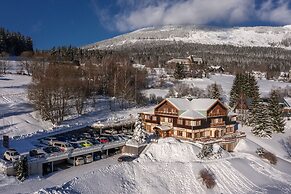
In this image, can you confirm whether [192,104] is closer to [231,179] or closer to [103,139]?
[103,139]

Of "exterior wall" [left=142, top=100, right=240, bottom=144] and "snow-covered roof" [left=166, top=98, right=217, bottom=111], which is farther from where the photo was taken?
"snow-covered roof" [left=166, top=98, right=217, bottom=111]

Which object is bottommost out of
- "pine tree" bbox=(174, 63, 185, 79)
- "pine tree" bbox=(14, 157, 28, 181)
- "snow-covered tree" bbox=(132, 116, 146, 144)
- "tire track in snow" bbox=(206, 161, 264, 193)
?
"tire track in snow" bbox=(206, 161, 264, 193)

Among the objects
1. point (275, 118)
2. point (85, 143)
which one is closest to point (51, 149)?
point (85, 143)

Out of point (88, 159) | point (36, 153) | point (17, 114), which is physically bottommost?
point (88, 159)

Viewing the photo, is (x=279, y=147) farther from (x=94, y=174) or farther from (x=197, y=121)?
(x=94, y=174)

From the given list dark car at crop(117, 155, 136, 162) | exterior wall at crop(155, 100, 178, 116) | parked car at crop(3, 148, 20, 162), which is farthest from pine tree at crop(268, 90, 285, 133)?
parked car at crop(3, 148, 20, 162)

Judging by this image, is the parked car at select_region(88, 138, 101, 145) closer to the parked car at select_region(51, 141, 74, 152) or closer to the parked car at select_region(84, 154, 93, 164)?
the parked car at select_region(84, 154, 93, 164)
